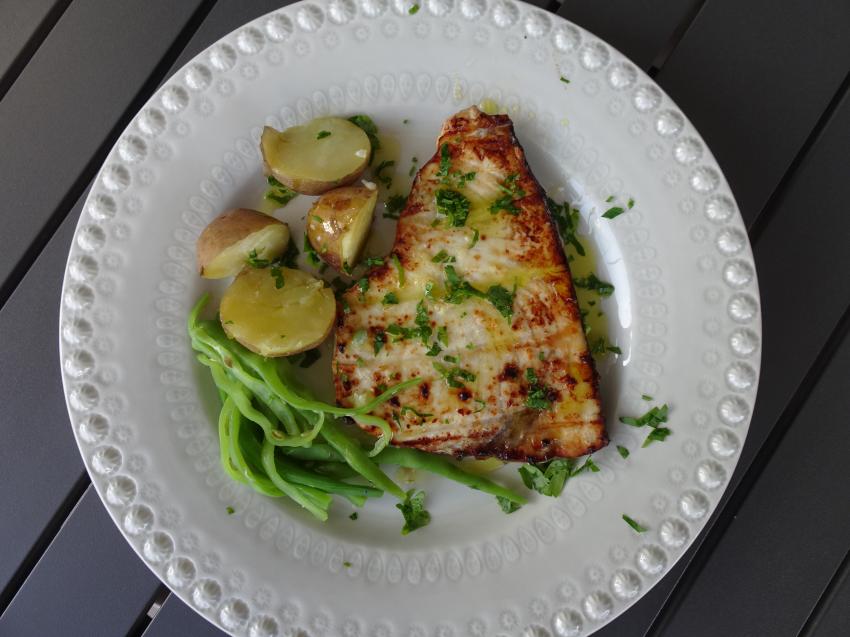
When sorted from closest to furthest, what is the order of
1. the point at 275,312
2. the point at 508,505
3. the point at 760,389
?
the point at 275,312 < the point at 508,505 < the point at 760,389

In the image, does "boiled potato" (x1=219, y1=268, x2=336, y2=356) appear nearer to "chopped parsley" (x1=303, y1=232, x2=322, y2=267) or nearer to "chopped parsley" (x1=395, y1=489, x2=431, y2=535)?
"chopped parsley" (x1=303, y1=232, x2=322, y2=267)

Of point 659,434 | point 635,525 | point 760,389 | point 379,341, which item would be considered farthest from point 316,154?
point 760,389

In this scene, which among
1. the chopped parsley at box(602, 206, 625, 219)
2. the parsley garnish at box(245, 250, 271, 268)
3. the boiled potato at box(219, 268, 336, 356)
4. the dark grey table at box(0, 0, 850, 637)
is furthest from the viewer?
the dark grey table at box(0, 0, 850, 637)

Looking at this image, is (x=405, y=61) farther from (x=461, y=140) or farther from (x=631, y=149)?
(x=631, y=149)

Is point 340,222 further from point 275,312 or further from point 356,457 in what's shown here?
point 356,457

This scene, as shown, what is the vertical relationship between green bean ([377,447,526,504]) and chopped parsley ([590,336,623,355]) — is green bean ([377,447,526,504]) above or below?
below

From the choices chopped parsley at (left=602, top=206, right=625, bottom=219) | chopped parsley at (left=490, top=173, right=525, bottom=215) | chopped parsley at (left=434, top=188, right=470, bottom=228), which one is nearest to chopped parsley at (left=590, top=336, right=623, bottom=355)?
chopped parsley at (left=602, top=206, right=625, bottom=219)
